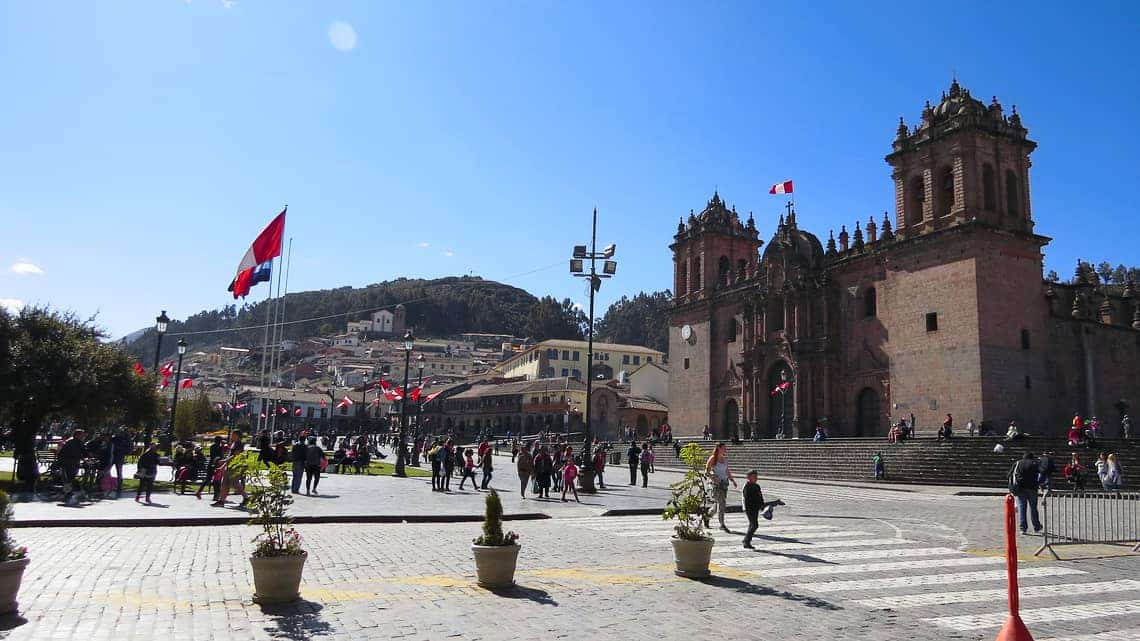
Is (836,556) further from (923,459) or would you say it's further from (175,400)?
(175,400)

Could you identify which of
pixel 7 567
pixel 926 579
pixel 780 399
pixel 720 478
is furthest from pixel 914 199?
pixel 7 567

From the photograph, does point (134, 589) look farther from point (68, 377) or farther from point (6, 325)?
point (6, 325)

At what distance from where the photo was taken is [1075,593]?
9477mm

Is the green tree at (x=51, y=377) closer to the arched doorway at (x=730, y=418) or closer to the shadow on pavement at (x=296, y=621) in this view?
the shadow on pavement at (x=296, y=621)

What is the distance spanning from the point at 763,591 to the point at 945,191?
36.3 metres

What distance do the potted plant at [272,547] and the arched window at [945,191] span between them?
38578 mm

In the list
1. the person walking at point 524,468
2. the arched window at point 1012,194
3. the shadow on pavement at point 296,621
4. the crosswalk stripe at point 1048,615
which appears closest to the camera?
the shadow on pavement at point 296,621

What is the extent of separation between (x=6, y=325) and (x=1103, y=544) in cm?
2572

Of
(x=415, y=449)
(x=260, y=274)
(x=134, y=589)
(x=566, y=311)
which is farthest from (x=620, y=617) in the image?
(x=566, y=311)

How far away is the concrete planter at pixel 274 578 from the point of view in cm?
776

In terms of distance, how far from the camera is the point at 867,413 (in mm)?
43094

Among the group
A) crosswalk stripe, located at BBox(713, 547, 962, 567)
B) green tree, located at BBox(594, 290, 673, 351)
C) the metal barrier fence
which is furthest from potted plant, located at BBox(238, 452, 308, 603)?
green tree, located at BBox(594, 290, 673, 351)

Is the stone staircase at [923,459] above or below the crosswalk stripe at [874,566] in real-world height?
above

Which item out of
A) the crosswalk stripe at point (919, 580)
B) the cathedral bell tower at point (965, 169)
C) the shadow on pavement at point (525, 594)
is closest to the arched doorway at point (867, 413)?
the cathedral bell tower at point (965, 169)
